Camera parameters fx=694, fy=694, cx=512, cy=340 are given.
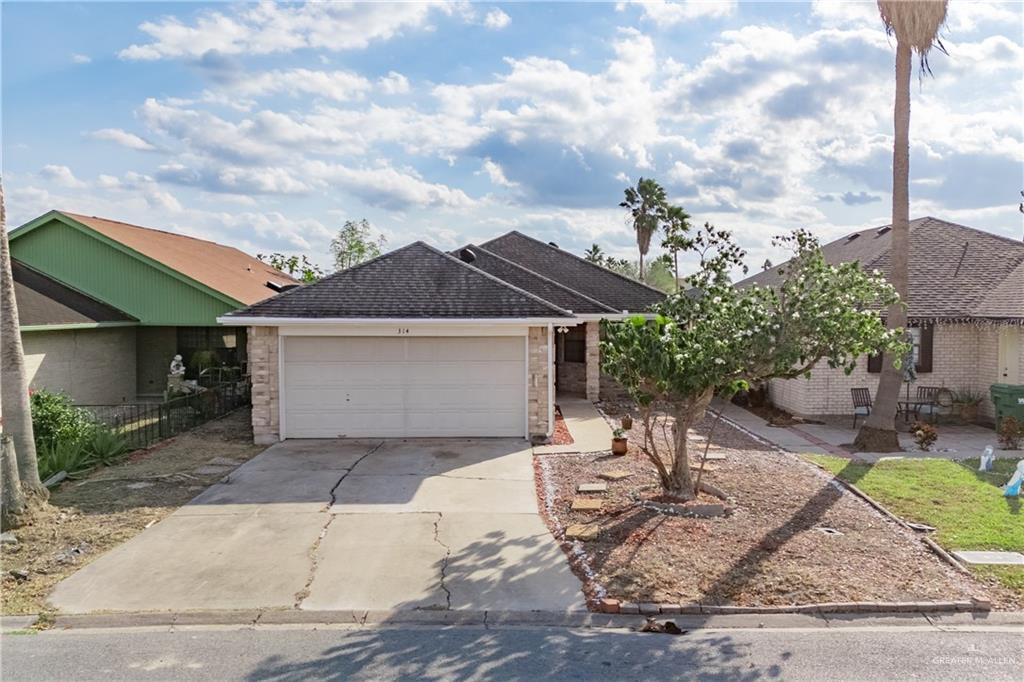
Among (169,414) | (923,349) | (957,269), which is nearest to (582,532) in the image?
(169,414)

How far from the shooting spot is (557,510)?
31.2ft

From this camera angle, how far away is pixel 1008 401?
14.5 meters

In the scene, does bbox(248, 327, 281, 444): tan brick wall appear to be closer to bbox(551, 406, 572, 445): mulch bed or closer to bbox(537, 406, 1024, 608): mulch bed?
bbox(551, 406, 572, 445): mulch bed

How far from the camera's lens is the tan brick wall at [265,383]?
45.3 ft

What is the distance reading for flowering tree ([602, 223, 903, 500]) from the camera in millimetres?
8469

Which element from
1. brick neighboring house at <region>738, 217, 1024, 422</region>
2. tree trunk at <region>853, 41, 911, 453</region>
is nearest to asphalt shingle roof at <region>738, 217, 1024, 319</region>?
brick neighboring house at <region>738, 217, 1024, 422</region>

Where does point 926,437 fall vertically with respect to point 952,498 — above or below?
above

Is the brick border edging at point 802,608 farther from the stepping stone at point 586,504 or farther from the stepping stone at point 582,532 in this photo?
the stepping stone at point 586,504

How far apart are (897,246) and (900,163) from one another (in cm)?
157

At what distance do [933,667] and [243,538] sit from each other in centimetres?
726

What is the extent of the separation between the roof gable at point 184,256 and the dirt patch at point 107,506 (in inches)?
258

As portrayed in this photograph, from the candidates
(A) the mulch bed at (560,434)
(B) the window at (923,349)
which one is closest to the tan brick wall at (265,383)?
(A) the mulch bed at (560,434)

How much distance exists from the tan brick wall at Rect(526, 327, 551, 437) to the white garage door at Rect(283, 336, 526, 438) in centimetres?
17

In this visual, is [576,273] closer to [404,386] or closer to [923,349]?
[923,349]
